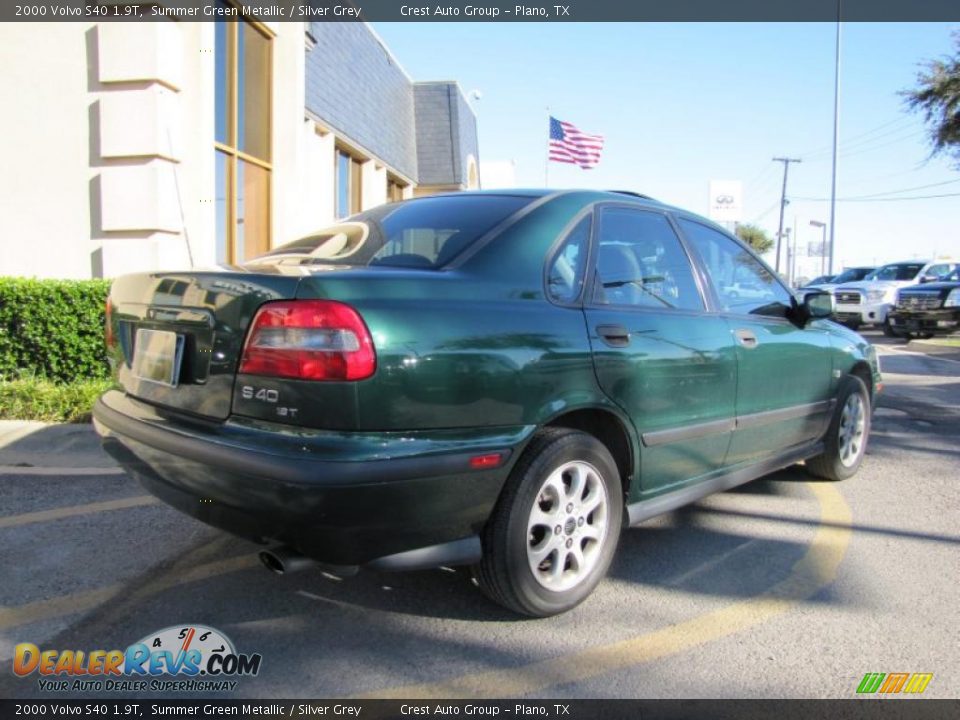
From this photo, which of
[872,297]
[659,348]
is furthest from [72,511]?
[872,297]

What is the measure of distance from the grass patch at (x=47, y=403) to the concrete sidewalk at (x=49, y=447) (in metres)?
0.09

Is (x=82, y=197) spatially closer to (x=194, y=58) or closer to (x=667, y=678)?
(x=194, y=58)

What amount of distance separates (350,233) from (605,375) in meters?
1.41

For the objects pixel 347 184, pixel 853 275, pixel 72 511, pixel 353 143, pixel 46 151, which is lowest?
pixel 72 511

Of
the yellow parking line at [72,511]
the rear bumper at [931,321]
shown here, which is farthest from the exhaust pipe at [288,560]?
the rear bumper at [931,321]

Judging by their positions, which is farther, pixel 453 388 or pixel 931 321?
pixel 931 321

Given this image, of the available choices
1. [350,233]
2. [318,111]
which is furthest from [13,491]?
[318,111]

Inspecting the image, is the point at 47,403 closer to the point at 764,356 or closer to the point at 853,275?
the point at 764,356

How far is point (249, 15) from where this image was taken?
31.8ft

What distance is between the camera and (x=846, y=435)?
4.90 metres

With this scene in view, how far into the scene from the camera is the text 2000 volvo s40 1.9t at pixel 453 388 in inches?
90.7

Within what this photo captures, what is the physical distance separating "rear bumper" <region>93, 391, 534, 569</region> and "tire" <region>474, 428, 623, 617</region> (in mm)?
111

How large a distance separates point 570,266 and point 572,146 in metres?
21.7

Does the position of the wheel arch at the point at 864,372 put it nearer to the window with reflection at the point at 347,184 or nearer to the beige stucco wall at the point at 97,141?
the beige stucco wall at the point at 97,141
